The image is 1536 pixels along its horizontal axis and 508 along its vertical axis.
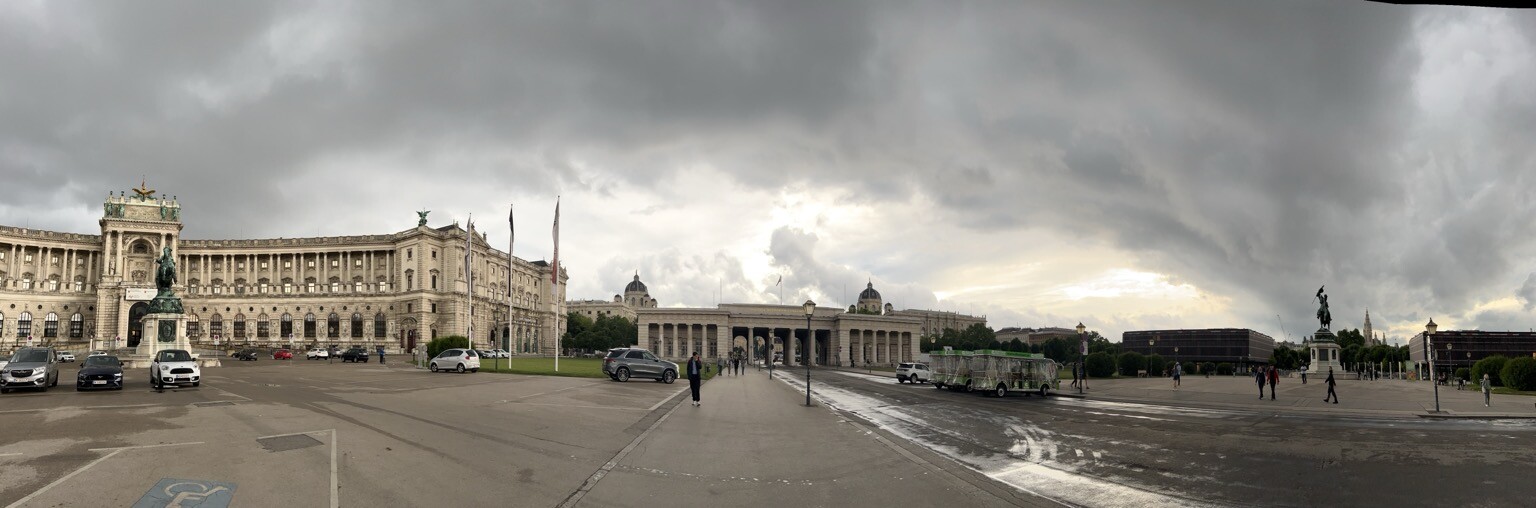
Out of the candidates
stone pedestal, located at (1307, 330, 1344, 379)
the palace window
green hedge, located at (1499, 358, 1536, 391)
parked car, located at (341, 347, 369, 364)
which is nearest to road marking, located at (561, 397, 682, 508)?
green hedge, located at (1499, 358, 1536, 391)

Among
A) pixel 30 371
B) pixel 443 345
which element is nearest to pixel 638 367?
pixel 30 371

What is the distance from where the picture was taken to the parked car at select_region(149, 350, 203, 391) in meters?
29.7

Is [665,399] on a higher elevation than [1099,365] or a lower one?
higher

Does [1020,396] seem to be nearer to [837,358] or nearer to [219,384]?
[219,384]

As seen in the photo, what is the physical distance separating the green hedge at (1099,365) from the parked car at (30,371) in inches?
2591

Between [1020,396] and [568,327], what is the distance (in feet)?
459

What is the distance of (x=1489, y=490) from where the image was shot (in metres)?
13.2

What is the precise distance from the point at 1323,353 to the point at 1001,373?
5404 cm

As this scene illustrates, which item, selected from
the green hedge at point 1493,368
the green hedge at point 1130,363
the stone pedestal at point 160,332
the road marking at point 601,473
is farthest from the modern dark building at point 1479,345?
the stone pedestal at point 160,332

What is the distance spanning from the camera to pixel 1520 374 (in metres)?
44.0

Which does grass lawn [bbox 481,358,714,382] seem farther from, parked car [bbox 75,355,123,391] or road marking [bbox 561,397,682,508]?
road marking [bbox 561,397,682,508]

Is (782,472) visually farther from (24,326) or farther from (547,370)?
(24,326)

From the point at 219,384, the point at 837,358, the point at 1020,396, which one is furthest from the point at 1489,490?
the point at 837,358

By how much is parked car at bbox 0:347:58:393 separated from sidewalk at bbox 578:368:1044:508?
23350 millimetres
